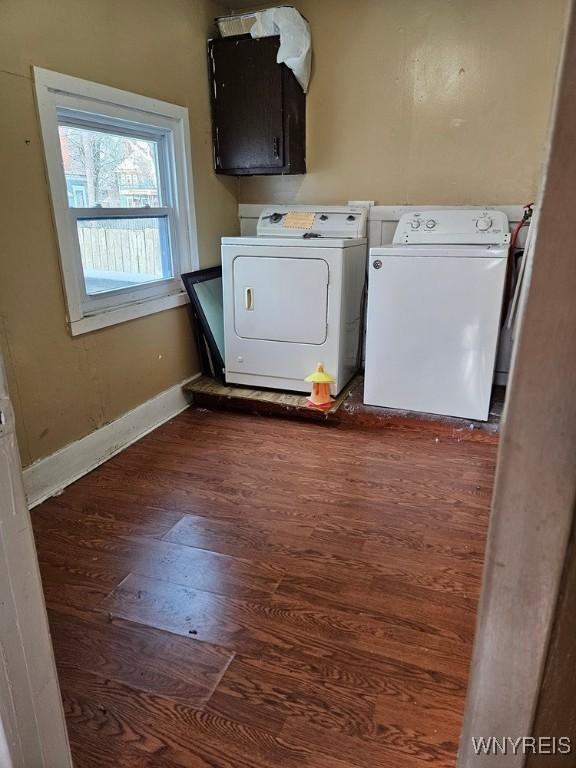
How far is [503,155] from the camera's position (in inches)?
113

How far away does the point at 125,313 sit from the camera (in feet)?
8.50

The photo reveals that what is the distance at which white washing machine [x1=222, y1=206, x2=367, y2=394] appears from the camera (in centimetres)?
281

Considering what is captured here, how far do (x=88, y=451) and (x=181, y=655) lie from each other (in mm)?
1281

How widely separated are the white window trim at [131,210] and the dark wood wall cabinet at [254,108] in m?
0.30

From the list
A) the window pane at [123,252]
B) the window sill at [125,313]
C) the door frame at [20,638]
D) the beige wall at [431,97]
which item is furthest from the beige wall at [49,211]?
the door frame at [20,638]

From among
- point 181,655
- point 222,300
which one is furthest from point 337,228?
point 181,655

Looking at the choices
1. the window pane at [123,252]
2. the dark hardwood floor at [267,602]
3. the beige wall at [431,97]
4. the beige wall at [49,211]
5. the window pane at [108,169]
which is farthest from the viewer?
the beige wall at [431,97]

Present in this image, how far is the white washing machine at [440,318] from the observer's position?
2.53 meters

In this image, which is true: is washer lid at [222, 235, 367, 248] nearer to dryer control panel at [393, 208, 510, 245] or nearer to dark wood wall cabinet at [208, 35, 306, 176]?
dryer control panel at [393, 208, 510, 245]

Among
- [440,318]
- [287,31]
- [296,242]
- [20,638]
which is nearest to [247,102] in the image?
[287,31]

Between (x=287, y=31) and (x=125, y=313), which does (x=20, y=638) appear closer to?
(x=125, y=313)

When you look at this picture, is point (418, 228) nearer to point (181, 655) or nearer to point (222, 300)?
point (222, 300)

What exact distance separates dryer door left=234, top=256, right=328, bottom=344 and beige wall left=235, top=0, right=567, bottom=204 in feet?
2.51

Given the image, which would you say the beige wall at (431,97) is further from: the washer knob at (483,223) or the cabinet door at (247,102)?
the cabinet door at (247,102)
